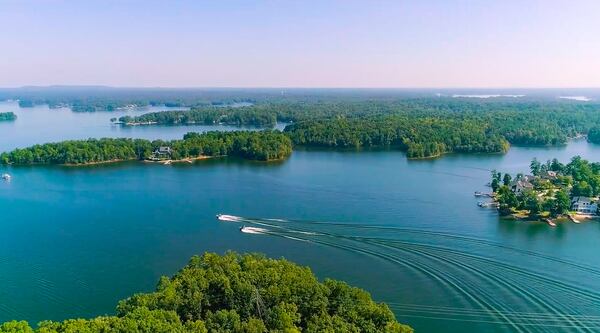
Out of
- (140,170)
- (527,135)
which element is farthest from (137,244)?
(527,135)

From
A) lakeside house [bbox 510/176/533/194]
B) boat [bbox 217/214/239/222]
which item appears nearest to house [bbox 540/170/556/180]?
lakeside house [bbox 510/176/533/194]

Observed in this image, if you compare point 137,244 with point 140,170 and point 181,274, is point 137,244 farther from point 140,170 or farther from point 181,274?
point 140,170

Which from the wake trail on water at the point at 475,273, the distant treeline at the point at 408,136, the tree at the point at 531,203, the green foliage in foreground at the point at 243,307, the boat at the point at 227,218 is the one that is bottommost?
the wake trail on water at the point at 475,273

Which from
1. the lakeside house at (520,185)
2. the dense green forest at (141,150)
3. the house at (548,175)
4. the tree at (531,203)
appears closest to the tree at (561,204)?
the tree at (531,203)

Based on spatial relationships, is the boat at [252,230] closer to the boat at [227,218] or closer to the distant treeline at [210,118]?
the boat at [227,218]

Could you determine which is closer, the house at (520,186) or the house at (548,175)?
the house at (520,186)
